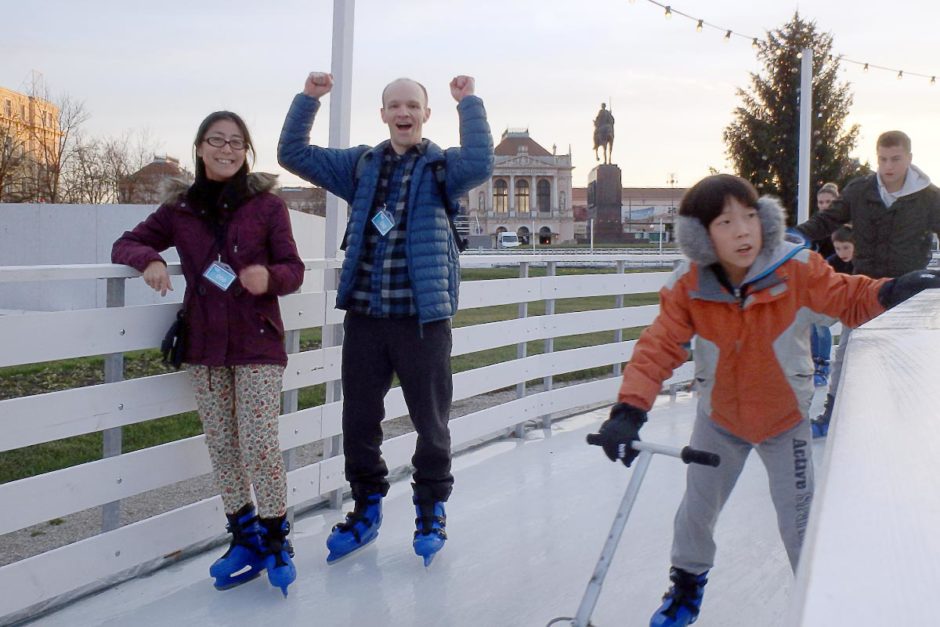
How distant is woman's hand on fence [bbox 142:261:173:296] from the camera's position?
9.84 ft

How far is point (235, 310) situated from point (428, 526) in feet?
3.51

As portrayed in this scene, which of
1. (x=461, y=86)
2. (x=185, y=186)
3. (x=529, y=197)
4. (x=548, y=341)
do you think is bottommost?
(x=548, y=341)

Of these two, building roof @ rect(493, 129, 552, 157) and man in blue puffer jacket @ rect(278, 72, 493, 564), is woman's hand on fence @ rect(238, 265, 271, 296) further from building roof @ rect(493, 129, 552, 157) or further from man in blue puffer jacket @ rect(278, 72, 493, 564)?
building roof @ rect(493, 129, 552, 157)

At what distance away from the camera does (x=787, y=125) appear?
85.3 ft

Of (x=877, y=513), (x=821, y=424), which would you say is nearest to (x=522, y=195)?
(x=821, y=424)

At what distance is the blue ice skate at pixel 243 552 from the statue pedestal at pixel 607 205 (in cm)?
4267

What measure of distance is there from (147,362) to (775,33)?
74.2 feet

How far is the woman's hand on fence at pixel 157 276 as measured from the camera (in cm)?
300

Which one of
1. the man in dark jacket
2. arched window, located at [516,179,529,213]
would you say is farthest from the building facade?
the man in dark jacket

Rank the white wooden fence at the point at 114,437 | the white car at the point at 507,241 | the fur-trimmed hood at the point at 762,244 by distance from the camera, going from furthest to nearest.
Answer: the white car at the point at 507,241, the white wooden fence at the point at 114,437, the fur-trimmed hood at the point at 762,244

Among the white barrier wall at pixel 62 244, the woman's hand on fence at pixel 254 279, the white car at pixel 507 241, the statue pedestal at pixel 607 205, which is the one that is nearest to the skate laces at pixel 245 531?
the woman's hand on fence at pixel 254 279

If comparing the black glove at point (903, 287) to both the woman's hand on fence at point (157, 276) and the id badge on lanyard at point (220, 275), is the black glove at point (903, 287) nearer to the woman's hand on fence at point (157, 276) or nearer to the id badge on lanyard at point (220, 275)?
the id badge on lanyard at point (220, 275)

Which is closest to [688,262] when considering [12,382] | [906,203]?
[906,203]

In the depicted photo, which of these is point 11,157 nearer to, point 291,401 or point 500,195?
point 291,401
